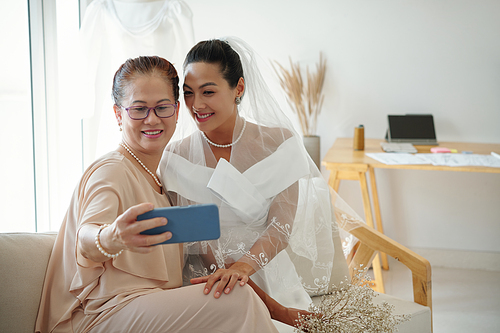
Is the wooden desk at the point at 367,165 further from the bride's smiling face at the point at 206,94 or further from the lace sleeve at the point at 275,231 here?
the bride's smiling face at the point at 206,94

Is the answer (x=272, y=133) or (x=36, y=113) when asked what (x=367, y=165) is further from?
(x=36, y=113)

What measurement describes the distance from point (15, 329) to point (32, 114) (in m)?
1.52

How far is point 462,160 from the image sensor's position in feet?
8.98

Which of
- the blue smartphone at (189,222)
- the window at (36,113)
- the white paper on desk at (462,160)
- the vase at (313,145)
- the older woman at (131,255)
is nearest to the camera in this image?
the blue smartphone at (189,222)

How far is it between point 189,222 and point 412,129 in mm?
2752

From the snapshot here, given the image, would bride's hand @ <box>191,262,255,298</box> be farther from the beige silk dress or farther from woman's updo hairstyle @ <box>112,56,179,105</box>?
woman's updo hairstyle @ <box>112,56,179,105</box>

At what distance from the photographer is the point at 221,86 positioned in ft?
5.54

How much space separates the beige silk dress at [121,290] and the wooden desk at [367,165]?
61.8 inches

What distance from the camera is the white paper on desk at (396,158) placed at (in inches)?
106

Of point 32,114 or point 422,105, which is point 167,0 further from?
point 422,105

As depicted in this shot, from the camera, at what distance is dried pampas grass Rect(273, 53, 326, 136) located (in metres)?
3.52

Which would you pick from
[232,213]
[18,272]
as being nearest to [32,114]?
[18,272]

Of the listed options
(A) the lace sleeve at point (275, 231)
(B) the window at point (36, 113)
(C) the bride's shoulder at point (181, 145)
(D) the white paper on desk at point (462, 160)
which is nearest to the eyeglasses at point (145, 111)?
(C) the bride's shoulder at point (181, 145)

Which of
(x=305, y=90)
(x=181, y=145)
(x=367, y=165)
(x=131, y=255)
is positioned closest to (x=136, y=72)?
(x=181, y=145)
